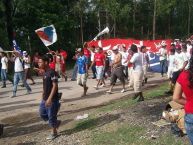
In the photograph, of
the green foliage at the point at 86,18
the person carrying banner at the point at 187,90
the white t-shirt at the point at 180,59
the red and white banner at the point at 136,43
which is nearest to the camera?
the person carrying banner at the point at 187,90

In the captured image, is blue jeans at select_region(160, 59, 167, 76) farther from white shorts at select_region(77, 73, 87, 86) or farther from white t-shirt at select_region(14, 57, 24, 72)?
white t-shirt at select_region(14, 57, 24, 72)

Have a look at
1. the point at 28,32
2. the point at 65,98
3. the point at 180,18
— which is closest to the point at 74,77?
the point at 65,98

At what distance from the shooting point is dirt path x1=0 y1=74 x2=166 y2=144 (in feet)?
34.2

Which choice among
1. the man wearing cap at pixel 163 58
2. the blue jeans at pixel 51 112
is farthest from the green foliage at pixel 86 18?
the blue jeans at pixel 51 112

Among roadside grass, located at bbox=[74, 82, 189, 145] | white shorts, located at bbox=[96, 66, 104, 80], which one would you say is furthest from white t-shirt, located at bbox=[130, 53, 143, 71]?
white shorts, located at bbox=[96, 66, 104, 80]

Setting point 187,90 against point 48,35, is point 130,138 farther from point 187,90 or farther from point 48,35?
point 48,35

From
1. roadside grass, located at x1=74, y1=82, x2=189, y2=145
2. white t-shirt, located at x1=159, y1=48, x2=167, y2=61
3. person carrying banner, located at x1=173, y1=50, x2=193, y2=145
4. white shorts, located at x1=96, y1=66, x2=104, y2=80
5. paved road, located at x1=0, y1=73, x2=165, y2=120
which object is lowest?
paved road, located at x1=0, y1=73, x2=165, y2=120

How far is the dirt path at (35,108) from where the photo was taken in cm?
1042

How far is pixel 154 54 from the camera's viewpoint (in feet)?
85.9

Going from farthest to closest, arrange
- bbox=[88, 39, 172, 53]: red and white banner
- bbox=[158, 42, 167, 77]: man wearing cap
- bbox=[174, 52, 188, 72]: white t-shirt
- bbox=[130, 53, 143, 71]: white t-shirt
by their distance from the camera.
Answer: bbox=[88, 39, 172, 53]: red and white banner
bbox=[158, 42, 167, 77]: man wearing cap
bbox=[174, 52, 188, 72]: white t-shirt
bbox=[130, 53, 143, 71]: white t-shirt

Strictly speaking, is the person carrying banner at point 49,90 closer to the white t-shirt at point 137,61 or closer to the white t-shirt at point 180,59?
the white t-shirt at point 137,61

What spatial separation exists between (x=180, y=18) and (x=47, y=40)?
61.0 m

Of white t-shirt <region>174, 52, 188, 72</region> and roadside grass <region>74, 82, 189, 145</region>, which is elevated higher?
white t-shirt <region>174, 52, 188, 72</region>

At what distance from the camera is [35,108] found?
14305 millimetres
